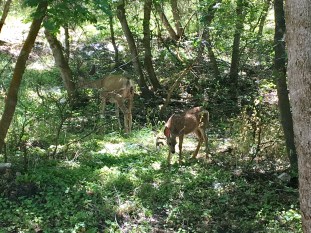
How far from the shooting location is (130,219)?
22.8 ft

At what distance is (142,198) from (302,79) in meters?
3.93

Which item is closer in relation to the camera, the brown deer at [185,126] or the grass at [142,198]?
the grass at [142,198]

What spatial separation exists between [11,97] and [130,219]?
2911 mm

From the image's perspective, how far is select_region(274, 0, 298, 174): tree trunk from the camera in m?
7.73

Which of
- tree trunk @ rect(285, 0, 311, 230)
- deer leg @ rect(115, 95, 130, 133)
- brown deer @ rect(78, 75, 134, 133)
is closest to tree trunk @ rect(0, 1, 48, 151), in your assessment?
deer leg @ rect(115, 95, 130, 133)

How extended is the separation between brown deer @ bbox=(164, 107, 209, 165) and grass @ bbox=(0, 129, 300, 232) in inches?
18.0

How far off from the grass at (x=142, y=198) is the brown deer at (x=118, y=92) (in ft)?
9.97

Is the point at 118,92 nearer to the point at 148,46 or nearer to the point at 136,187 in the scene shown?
the point at 148,46

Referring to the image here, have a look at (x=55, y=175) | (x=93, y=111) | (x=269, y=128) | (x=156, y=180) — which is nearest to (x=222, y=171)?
(x=156, y=180)

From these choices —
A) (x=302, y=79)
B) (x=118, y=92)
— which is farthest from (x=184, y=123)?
(x=302, y=79)

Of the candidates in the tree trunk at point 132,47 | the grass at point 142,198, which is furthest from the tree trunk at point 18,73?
the tree trunk at point 132,47

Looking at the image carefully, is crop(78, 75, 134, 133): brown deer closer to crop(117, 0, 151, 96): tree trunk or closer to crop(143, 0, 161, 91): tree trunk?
crop(117, 0, 151, 96): tree trunk

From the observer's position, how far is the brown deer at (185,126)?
9383 millimetres

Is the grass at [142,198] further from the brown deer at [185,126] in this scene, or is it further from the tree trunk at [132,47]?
the tree trunk at [132,47]
